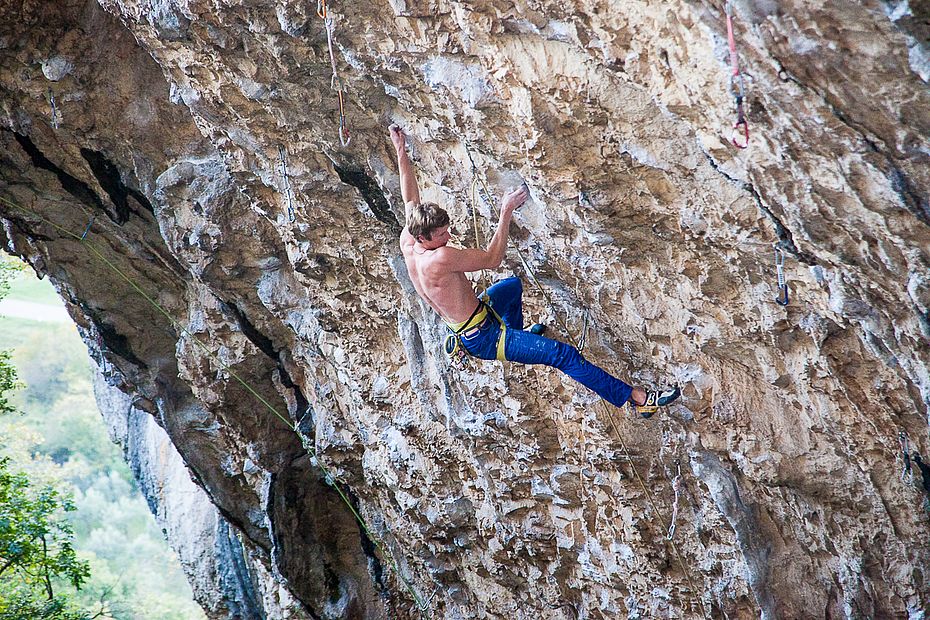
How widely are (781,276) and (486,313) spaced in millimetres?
1685

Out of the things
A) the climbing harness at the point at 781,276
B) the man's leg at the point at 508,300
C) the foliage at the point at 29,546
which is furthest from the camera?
the foliage at the point at 29,546

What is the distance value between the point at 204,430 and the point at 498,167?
668 centimetres

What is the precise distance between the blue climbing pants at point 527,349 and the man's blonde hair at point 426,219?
682 mm

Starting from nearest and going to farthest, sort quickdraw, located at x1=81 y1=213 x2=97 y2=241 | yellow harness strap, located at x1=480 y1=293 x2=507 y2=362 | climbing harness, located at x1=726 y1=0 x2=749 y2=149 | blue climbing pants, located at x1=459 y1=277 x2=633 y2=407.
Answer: climbing harness, located at x1=726 y1=0 x2=749 y2=149 < blue climbing pants, located at x1=459 y1=277 x2=633 y2=407 < yellow harness strap, located at x1=480 y1=293 x2=507 y2=362 < quickdraw, located at x1=81 y1=213 x2=97 y2=241

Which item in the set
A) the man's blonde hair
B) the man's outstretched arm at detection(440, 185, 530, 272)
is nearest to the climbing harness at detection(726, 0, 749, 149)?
the man's outstretched arm at detection(440, 185, 530, 272)

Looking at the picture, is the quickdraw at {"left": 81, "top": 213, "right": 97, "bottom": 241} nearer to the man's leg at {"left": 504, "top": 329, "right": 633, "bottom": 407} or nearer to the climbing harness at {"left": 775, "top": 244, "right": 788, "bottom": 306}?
the man's leg at {"left": 504, "top": 329, "right": 633, "bottom": 407}

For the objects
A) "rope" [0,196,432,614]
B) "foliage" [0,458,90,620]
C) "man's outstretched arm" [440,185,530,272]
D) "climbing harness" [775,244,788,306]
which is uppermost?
"climbing harness" [775,244,788,306]

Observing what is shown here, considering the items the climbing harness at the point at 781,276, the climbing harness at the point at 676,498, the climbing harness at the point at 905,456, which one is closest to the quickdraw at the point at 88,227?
the climbing harness at the point at 676,498

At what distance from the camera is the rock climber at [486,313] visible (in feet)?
15.0

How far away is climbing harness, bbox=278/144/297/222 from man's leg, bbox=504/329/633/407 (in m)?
2.36

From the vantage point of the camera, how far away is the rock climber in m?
4.58

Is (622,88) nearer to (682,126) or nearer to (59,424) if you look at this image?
(682,126)

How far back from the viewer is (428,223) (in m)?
4.41

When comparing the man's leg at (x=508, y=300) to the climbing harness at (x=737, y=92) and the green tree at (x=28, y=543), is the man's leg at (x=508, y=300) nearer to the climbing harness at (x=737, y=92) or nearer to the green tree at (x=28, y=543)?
the climbing harness at (x=737, y=92)
